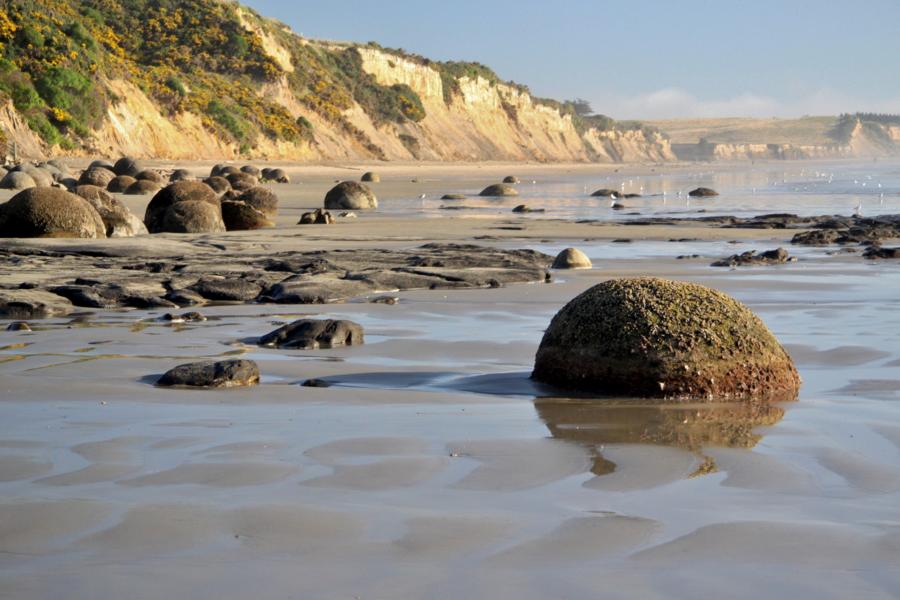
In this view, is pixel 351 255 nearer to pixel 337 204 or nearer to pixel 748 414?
pixel 748 414

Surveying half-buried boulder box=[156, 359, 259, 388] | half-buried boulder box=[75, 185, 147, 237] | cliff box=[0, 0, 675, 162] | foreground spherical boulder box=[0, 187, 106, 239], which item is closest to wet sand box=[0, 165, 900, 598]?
half-buried boulder box=[156, 359, 259, 388]

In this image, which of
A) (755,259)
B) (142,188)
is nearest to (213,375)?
(755,259)

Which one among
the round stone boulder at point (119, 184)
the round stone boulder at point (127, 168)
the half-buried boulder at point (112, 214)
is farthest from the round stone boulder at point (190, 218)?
the round stone boulder at point (127, 168)

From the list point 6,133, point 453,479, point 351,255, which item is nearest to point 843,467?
point 453,479

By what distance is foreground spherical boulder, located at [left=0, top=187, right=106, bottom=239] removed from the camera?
52.0 ft

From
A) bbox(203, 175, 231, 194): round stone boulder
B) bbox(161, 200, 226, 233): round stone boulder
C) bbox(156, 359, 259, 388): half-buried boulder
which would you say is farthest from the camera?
bbox(203, 175, 231, 194): round stone boulder

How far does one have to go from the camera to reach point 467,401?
6.27 m

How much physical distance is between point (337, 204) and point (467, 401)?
22174mm

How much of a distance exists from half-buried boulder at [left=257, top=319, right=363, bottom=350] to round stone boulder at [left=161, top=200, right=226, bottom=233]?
34.5 ft

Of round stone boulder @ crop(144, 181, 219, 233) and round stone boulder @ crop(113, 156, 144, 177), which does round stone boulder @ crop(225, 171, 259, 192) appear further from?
round stone boulder @ crop(144, 181, 219, 233)

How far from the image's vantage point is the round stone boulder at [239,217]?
1980cm

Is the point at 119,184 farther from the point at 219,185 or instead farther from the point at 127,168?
the point at 127,168

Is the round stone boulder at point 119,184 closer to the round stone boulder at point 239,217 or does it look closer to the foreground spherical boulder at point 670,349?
the round stone boulder at point 239,217

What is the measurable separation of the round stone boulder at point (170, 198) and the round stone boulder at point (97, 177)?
43.3ft
